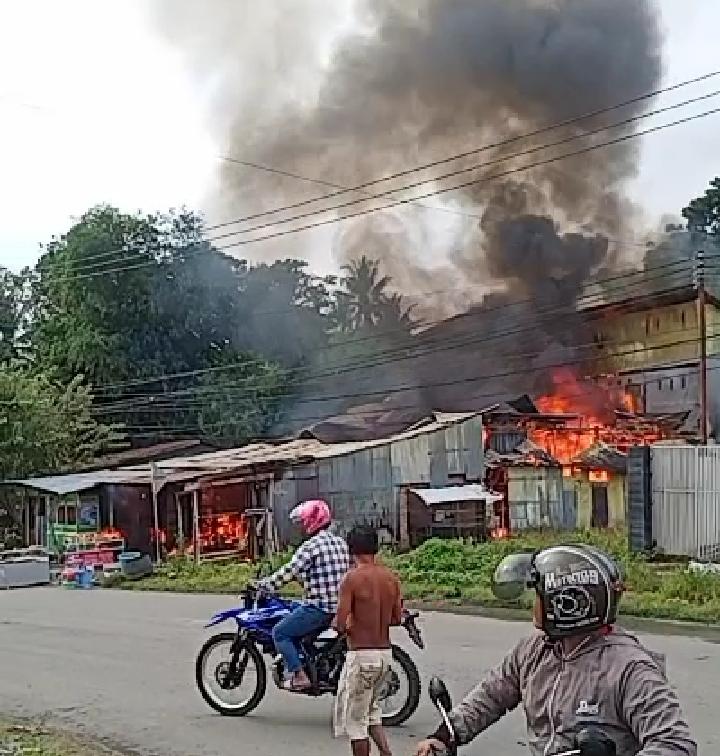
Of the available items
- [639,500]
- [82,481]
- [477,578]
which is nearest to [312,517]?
[477,578]

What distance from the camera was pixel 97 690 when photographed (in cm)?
1015

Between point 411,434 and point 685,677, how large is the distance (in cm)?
2005

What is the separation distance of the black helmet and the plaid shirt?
494 centimetres

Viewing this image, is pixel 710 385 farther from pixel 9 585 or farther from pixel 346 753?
pixel 346 753

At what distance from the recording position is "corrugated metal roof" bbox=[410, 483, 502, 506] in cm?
2838

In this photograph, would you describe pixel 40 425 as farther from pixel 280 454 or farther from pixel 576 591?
pixel 576 591

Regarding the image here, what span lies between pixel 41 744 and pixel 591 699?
228 inches

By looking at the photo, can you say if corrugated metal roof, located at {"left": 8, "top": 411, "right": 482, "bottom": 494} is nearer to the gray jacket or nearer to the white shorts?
the white shorts

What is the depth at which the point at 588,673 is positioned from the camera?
289cm

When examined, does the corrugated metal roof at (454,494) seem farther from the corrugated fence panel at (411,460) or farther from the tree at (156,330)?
the tree at (156,330)

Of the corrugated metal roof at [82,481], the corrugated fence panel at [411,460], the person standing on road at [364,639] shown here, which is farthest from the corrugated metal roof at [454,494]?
the person standing on road at [364,639]

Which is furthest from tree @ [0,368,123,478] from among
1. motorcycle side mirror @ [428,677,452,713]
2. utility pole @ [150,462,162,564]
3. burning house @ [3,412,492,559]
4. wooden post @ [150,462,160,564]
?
motorcycle side mirror @ [428,677,452,713]

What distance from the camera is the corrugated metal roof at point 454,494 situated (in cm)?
2838

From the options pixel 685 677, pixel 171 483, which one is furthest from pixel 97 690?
pixel 171 483
